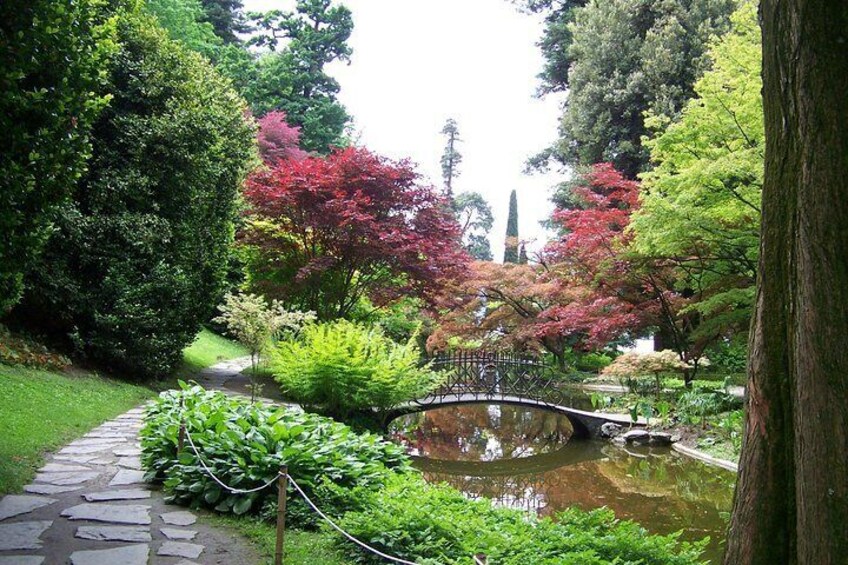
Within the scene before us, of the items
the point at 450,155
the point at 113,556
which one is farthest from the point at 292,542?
the point at 450,155

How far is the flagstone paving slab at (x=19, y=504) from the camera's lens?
4046 mm

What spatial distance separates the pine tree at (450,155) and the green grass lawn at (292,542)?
34.3m

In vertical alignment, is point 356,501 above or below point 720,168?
below

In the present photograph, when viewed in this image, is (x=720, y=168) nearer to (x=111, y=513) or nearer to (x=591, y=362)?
(x=111, y=513)

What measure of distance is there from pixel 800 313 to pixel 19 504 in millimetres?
5000

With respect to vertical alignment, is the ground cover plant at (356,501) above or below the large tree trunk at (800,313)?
below

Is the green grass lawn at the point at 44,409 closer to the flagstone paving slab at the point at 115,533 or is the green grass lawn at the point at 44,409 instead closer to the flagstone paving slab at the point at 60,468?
the flagstone paving slab at the point at 60,468

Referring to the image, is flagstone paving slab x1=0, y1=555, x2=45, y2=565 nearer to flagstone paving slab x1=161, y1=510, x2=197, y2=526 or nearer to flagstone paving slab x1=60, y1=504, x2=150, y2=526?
flagstone paving slab x1=60, y1=504, x2=150, y2=526

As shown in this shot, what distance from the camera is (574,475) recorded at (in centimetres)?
1009

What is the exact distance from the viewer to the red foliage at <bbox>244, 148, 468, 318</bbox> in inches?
453

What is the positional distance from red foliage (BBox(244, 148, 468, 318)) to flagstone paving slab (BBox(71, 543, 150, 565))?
25.7 ft

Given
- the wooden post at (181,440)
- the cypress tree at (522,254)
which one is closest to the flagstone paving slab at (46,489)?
the wooden post at (181,440)

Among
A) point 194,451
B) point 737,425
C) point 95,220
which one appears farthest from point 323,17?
point 194,451

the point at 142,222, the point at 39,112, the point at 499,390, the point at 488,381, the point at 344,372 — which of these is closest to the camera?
the point at 39,112
